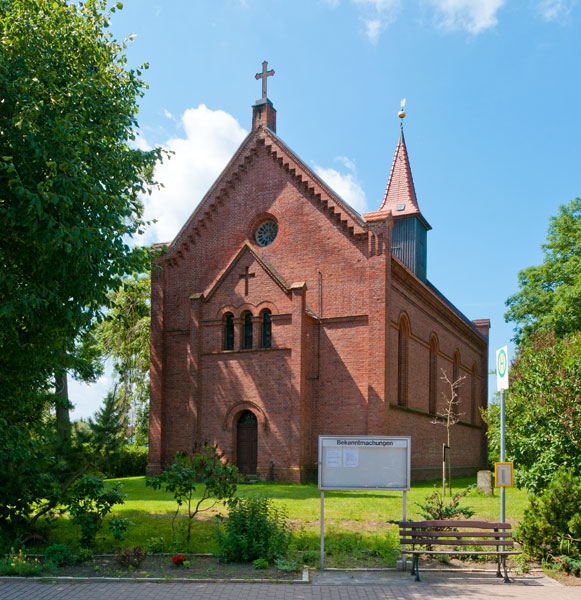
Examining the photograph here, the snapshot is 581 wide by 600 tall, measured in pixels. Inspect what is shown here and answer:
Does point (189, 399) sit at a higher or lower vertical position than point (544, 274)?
lower

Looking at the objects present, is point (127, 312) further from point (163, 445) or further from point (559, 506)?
point (559, 506)

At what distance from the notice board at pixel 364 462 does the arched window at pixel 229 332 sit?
55.4 feet

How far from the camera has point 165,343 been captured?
93.0ft

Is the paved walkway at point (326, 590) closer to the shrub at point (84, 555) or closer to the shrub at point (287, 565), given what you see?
the shrub at point (287, 565)

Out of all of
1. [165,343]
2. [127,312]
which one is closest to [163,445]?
[165,343]

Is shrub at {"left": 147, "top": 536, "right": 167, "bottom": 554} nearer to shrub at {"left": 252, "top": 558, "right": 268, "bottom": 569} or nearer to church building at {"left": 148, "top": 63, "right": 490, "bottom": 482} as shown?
shrub at {"left": 252, "top": 558, "right": 268, "bottom": 569}

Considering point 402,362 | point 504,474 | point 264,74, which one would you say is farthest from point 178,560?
point 264,74

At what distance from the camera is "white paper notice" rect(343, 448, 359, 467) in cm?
1009

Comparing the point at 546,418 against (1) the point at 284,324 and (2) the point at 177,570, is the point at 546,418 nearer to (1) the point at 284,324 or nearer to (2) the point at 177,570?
(2) the point at 177,570

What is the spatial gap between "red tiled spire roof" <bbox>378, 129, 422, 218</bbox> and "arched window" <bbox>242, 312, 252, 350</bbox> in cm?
1422

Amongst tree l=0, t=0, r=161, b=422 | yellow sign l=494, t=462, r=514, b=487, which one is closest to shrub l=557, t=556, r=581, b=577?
yellow sign l=494, t=462, r=514, b=487

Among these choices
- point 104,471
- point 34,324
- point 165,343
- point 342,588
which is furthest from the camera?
point 165,343

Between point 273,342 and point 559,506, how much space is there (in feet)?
52.6

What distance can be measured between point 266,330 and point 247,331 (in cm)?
96
